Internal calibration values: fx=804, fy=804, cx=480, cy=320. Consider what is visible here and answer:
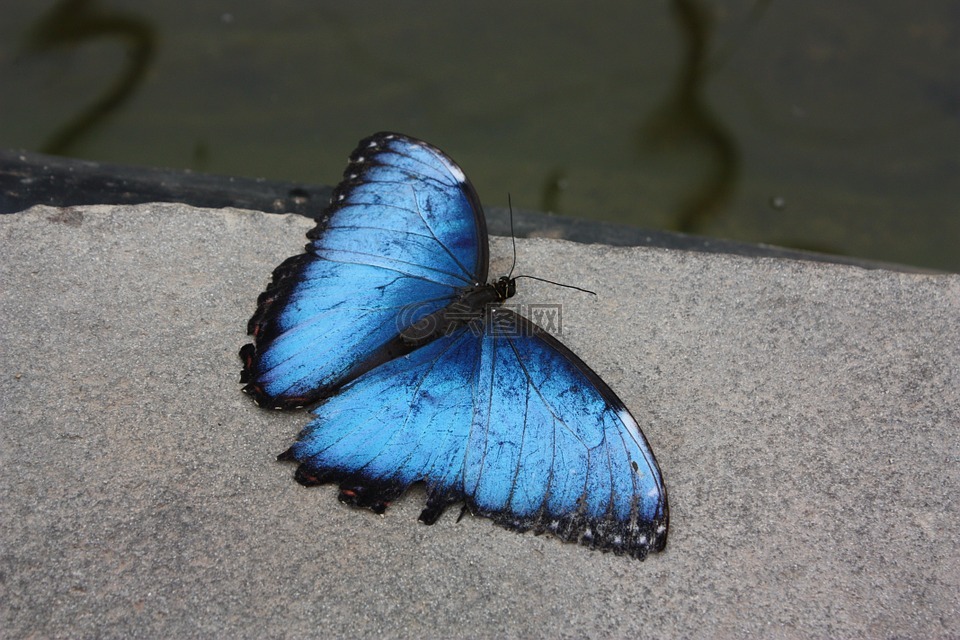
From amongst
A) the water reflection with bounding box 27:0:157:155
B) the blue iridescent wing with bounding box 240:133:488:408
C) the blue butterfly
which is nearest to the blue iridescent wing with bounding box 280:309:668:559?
the blue butterfly

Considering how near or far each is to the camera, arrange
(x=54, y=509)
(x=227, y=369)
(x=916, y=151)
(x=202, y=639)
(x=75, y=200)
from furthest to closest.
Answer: (x=916, y=151) < (x=75, y=200) < (x=227, y=369) < (x=54, y=509) < (x=202, y=639)

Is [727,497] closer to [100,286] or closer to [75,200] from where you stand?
[100,286]

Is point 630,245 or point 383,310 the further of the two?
point 630,245

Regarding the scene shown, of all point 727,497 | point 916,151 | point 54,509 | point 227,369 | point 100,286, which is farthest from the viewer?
point 916,151

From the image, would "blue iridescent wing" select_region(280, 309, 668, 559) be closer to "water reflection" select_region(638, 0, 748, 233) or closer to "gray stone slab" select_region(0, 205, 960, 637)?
"gray stone slab" select_region(0, 205, 960, 637)

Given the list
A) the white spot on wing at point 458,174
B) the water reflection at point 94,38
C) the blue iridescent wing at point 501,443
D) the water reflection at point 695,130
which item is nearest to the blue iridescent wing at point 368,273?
the white spot on wing at point 458,174

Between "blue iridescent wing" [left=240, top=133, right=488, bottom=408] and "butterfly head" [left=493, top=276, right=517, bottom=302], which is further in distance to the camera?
"butterfly head" [left=493, top=276, right=517, bottom=302]

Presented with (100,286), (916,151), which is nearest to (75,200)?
(100,286)
